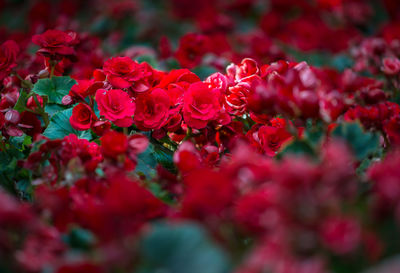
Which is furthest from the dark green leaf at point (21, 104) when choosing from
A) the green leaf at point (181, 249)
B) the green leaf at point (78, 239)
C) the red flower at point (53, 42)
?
the green leaf at point (181, 249)

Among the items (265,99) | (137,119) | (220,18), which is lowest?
(220,18)

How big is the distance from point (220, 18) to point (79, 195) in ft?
5.05

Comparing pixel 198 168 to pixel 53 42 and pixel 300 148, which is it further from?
pixel 53 42

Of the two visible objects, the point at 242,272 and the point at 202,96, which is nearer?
the point at 242,272

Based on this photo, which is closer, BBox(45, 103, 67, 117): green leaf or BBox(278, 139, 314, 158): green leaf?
BBox(278, 139, 314, 158): green leaf

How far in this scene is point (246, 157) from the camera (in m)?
0.56

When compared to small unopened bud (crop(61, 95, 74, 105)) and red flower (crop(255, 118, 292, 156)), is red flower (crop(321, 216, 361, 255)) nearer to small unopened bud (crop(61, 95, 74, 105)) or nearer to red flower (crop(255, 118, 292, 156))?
red flower (crop(255, 118, 292, 156))

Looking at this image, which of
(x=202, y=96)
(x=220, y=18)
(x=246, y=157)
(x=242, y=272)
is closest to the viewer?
(x=242, y=272)

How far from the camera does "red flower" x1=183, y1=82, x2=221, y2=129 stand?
842 millimetres

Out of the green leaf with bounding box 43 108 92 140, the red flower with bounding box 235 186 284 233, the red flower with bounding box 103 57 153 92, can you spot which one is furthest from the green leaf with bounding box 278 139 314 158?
the green leaf with bounding box 43 108 92 140

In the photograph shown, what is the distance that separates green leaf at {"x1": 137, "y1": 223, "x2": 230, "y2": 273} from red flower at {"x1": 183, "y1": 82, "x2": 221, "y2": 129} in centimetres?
41

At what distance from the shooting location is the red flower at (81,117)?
2.88ft

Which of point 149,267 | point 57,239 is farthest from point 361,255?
point 57,239

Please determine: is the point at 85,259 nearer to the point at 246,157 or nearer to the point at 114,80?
the point at 246,157
